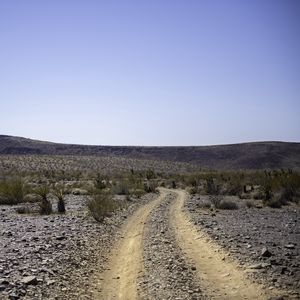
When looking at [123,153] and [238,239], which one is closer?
[238,239]

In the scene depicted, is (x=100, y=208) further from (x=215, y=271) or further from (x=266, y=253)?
(x=215, y=271)

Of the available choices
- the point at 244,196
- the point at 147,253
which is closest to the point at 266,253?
the point at 147,253

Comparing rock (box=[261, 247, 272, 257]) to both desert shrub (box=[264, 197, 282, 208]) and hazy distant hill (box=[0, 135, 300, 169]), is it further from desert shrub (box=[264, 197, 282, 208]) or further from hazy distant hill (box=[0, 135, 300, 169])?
hazy distant hill (box=[0, 135, 300, 169])

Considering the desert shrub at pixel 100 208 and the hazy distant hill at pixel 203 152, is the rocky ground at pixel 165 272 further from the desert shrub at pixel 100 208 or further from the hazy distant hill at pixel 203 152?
the hazy distant hill at pixel 203 152

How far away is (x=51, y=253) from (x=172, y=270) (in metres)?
3.59

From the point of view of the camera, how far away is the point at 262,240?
13.4 m

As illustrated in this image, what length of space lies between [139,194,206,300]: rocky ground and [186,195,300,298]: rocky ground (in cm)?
133

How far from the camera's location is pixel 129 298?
8.31 m

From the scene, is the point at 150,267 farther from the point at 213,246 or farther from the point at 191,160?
A: the point at 191,160

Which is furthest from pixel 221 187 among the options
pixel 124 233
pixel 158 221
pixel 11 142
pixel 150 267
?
pixel 11 142

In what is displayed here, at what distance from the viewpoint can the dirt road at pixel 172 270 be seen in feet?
27.8

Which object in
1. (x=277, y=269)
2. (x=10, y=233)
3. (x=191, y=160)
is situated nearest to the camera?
(x=277, y=269)

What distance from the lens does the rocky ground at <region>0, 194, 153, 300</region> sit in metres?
8.80

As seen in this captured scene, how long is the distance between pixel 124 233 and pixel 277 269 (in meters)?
7.49
